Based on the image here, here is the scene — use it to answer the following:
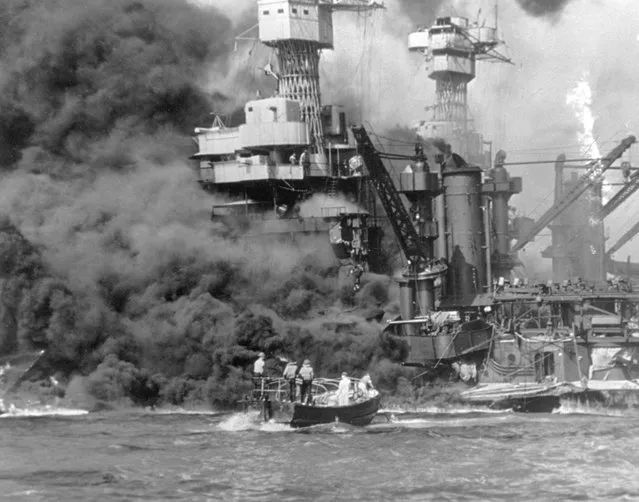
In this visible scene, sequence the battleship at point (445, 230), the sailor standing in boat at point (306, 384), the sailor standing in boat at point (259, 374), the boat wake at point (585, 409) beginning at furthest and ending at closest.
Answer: the battleship at point (445, 230) → the boat wake at point (585, 409) → the sailor standing in boat at point (259, 374) → the sailor standing in boat at point (306, 384)

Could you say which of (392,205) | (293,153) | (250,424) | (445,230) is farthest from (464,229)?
(250,424)

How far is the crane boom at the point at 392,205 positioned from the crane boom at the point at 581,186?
80.2ft

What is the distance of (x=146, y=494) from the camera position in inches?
2520

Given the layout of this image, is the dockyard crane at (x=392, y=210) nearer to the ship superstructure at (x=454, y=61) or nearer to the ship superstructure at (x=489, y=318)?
the ship superstructure at (x=489, y=318)

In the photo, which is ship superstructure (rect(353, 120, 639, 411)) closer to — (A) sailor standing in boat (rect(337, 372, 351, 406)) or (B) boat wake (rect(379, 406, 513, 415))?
(B) boat wake (rect(379, 406, 513, 415))

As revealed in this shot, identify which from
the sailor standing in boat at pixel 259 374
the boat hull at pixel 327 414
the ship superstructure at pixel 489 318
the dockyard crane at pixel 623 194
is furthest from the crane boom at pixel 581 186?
the sailor standing in boat at pixel 259 374

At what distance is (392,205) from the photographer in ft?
333

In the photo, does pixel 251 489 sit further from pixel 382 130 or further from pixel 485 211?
pixel 382 130

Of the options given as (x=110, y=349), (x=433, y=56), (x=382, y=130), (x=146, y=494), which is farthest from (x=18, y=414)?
(x=433, y=56)

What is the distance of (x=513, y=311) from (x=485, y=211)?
1388 centimetres

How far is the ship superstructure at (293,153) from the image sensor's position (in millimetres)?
109750

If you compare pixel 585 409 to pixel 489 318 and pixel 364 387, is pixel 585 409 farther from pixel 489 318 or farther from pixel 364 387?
pixel 489 318

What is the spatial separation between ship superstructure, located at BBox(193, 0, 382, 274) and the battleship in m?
0.10

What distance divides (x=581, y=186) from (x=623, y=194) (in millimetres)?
3965
